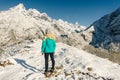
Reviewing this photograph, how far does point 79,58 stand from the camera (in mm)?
18750

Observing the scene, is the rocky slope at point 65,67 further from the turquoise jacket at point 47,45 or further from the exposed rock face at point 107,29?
the exposed rock face at point 107,29

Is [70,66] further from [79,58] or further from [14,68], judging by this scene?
[14,68]

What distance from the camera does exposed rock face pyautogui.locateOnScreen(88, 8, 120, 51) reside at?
12200 centimetres

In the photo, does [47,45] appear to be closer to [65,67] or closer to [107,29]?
[65,67]

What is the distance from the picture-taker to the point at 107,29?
13638 cm

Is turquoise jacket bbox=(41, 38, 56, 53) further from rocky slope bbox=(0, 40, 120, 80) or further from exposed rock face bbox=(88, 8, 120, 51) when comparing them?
exposed rock face bbox=(88, 8, 120, 51)

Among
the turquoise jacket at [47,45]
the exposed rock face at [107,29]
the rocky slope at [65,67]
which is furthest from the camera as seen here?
the exposed rock face at [107,29]

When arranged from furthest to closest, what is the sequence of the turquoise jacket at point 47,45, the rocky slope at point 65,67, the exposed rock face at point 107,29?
the exposed rock face at point 107,29
the turquoise jacket at point 47,45
the rocky slope at point 65,67

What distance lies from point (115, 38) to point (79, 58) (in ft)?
335

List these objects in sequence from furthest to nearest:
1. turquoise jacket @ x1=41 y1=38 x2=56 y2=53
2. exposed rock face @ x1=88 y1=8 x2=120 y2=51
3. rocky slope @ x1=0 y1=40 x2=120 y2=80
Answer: exposed rock face @ x1=88 y1=8 x2=120 y2=51
turquoise jacket @ x1=41 y1=38 x2=56 y2=53
rocky slope @ x1=0 y1=40 x2=120 y2=80

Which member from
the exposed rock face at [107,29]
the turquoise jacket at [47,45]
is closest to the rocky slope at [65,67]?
the turquoise jacket at [47,45]

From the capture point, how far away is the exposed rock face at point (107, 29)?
400 ft

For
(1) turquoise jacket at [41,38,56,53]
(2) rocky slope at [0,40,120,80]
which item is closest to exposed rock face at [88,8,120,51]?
(2) rocky slope at [0,40,120,80]

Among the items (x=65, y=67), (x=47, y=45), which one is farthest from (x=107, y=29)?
(x=47, y=45)
